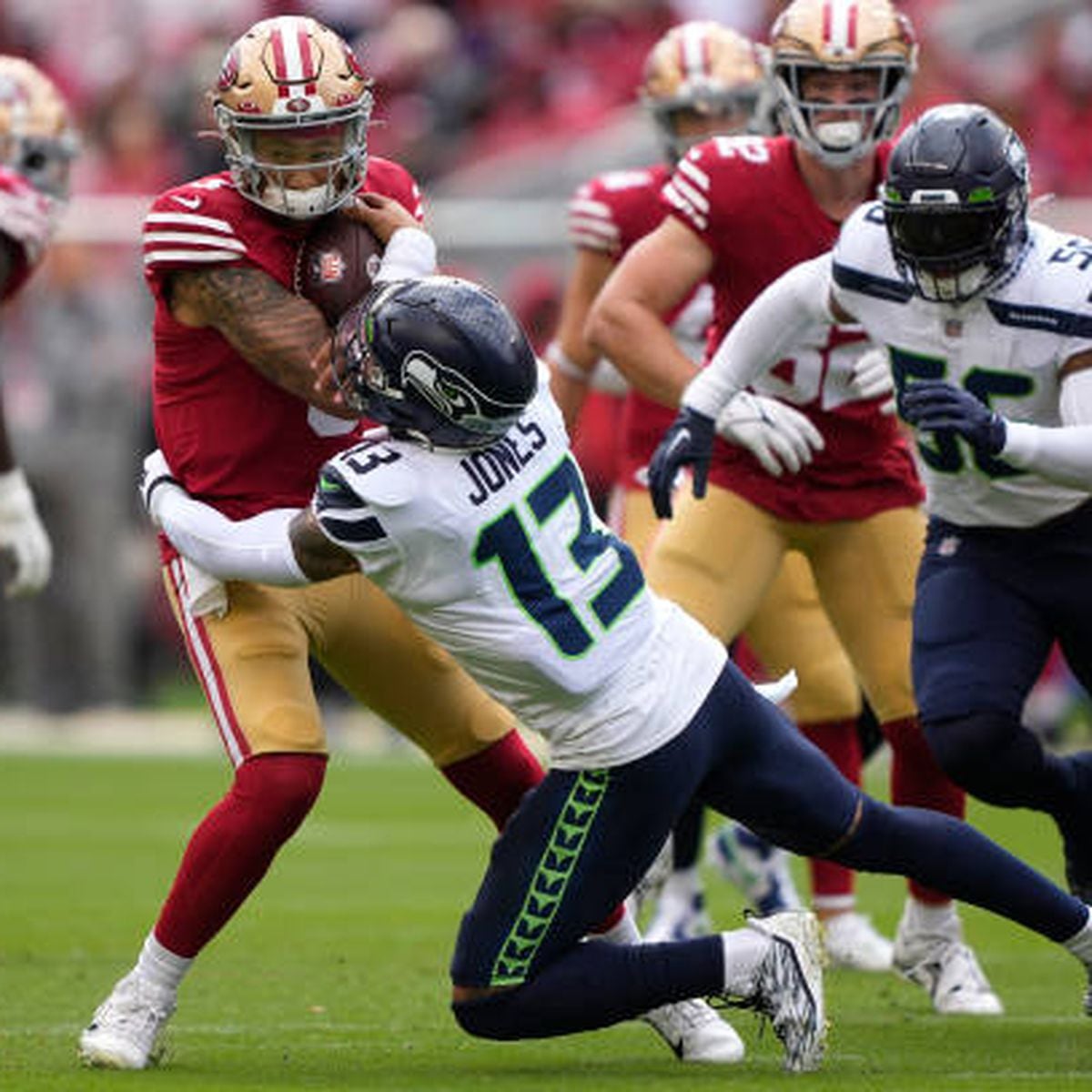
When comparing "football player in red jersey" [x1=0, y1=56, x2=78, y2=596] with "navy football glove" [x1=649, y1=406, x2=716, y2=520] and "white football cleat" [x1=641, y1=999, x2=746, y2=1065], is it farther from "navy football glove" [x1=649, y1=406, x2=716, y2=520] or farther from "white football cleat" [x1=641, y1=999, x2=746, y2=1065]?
"white football cleat" [x1=641, y1=999, x2=746, y2=1065]

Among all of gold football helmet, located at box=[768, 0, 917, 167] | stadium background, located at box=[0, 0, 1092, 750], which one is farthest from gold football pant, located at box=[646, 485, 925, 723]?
stadium background, located at box=[0, 0, 1092, 750]

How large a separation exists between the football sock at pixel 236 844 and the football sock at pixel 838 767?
2.06 m

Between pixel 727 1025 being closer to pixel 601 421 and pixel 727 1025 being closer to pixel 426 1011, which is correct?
pixel 426 1011

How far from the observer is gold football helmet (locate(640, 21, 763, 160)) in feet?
25.1

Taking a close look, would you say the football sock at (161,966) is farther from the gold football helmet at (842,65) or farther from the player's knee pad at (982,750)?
the gold football helmet at (842,65)

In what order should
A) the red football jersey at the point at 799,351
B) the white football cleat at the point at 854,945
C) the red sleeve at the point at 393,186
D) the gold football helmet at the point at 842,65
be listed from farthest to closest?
1. the white football cleat at the point at 854,945
2. the red football jersey at the point at 799,351
3. the gold football helmet at the point at 842,65
4. the red sleeve at the point at 393,186

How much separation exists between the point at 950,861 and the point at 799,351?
1.79 metres

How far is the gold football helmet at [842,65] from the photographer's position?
6.48 meters

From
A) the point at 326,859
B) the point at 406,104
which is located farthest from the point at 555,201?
the point at 326,859

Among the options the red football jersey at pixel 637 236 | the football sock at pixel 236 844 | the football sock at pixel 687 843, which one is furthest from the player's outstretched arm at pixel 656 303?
the football sock at pixel 236 844

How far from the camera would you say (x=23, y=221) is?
25.1ft

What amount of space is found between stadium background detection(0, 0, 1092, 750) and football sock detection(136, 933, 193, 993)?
717 cm

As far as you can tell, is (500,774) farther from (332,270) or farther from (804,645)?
(804,645)

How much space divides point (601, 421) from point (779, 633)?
519 cm
